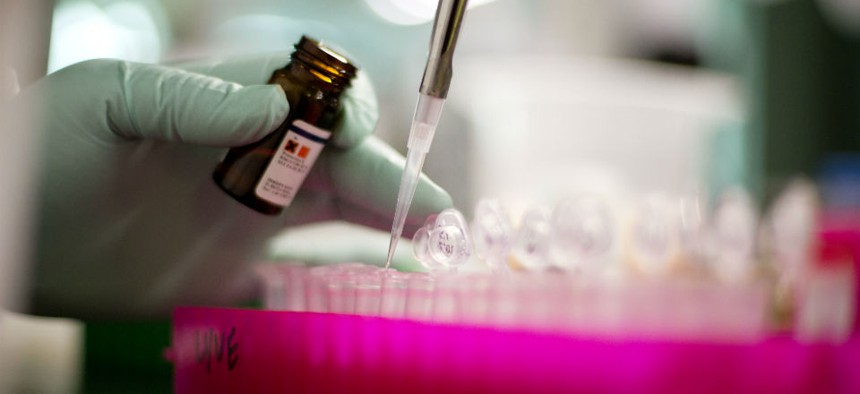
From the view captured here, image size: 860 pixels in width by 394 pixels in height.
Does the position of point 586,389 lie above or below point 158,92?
below

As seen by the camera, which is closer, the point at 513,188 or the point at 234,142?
the point at 234,142

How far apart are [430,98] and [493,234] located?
146 mm

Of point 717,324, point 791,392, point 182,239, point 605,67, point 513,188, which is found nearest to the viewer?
point 791,392

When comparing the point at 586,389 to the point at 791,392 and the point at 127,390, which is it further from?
the point at 127,390

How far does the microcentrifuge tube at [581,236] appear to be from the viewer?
71 cm

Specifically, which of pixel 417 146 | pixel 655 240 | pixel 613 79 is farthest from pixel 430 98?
pixel 613 79

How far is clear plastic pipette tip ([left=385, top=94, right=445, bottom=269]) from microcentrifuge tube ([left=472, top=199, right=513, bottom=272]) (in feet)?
0.24

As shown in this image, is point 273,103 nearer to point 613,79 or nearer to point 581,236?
point 581,236

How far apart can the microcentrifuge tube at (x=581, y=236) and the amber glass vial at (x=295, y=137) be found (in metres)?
0.26

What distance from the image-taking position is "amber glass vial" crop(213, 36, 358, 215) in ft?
2.53

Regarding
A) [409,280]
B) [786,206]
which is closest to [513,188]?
[786,206]

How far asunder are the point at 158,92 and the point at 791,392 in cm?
65

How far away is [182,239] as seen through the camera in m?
0.94

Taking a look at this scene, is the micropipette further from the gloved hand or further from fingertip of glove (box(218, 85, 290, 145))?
fingertip of glove (box(218, 85, 290, 145))
